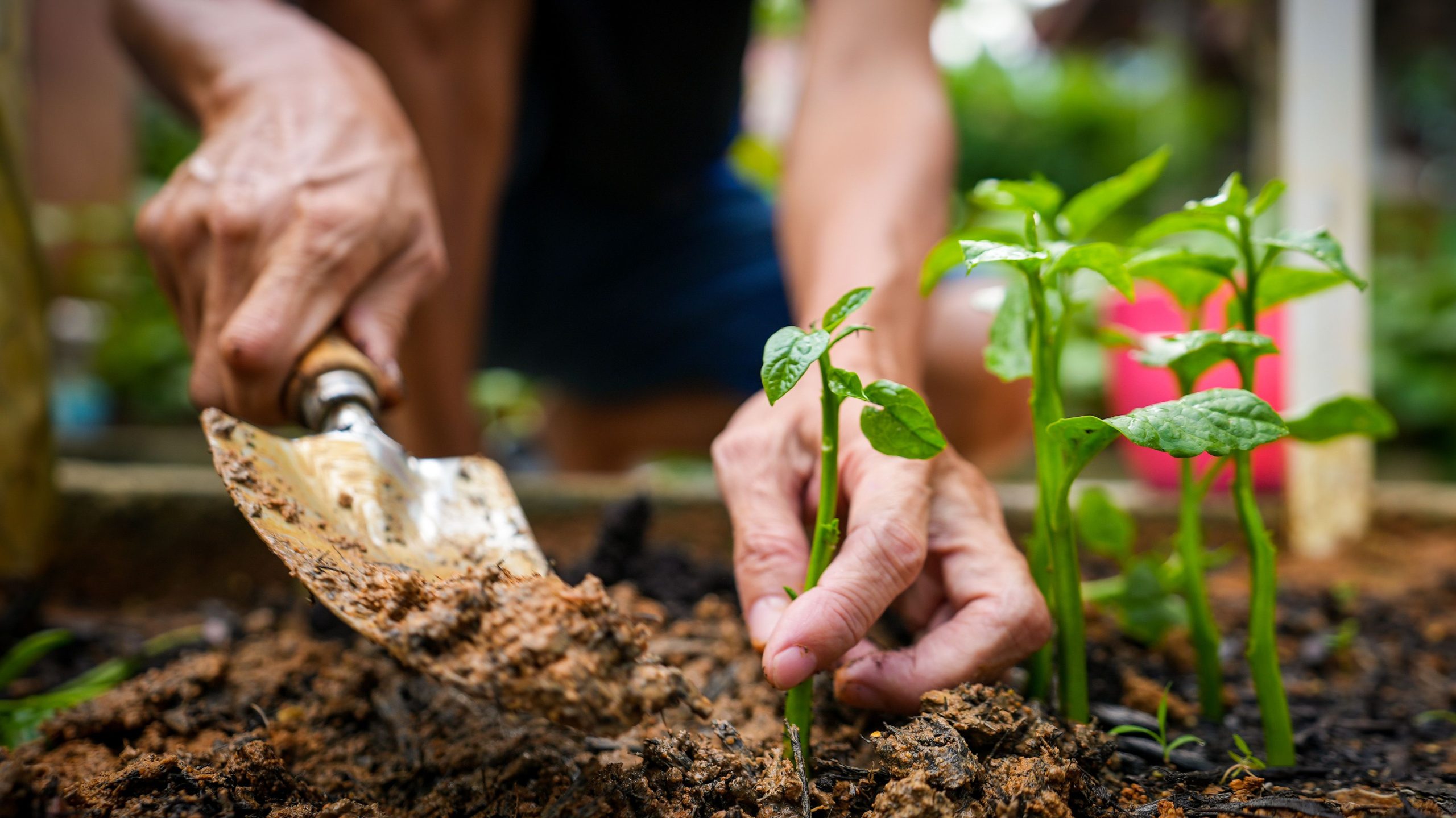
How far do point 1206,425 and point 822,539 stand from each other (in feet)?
0.99

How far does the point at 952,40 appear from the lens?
6.92 meters

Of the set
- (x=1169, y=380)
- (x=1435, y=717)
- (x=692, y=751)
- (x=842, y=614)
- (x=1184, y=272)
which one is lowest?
(x=1435, y=717)

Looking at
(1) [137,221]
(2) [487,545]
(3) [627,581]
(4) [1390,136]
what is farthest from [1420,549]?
(4) [1390,136]

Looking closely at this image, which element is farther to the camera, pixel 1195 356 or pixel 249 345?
pixel 249 345

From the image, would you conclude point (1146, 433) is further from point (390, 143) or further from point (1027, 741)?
point (390, 143)

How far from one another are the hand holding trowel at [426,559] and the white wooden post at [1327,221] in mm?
1931

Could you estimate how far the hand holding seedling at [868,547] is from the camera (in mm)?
694

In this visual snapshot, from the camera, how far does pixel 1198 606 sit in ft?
2.97

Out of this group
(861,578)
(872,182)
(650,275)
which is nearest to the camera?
(861,578)

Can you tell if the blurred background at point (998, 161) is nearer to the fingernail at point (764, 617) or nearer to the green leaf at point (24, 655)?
the green leaf at point (24, 655)

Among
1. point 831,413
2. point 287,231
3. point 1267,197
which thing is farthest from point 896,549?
point 287,231

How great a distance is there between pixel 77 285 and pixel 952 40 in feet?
19.7

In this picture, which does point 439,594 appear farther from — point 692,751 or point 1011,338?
point 1011,338

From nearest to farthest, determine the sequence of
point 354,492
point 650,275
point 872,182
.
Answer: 1. point 354,492
2. point 872,182
3. point 650,275
